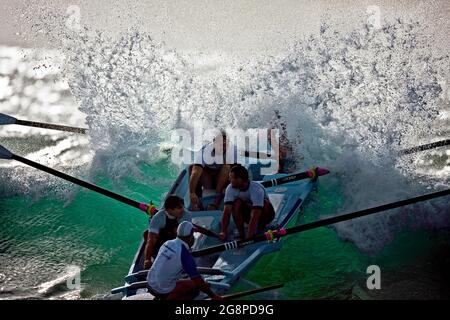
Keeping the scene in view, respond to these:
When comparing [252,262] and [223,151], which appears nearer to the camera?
[252,262]

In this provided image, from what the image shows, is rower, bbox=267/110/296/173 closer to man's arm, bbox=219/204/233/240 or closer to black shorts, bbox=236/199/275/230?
black shorts, bbox=236/199/275/230

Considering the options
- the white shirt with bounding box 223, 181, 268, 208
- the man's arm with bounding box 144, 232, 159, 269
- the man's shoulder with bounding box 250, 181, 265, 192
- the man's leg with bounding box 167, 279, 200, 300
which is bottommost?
the man's leg with bounding box 167, 279, 200, 300

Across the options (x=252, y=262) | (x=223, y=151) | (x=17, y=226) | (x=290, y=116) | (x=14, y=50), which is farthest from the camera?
(x=14, y=50)

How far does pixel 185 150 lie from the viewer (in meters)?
11.2

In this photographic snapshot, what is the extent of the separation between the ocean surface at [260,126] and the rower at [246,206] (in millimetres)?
412

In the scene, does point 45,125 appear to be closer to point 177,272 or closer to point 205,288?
point 177,272

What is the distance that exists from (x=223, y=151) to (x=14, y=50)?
335 inches

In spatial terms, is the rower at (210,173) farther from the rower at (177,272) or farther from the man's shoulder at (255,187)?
the rower at (177,272)

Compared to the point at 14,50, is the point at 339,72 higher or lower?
lower

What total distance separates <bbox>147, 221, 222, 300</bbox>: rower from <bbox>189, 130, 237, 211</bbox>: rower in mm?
2264

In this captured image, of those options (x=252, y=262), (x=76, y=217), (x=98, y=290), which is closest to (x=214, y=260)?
Answer: (x=252, y=262)

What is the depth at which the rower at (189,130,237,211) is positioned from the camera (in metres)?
8.49

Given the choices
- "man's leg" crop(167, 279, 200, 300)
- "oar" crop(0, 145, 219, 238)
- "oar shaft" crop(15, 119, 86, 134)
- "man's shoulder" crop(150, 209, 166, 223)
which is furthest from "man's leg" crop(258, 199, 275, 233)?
"oar shaft" crop(15, 119, 86, 134)

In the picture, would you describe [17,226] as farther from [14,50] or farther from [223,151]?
[14,50]
